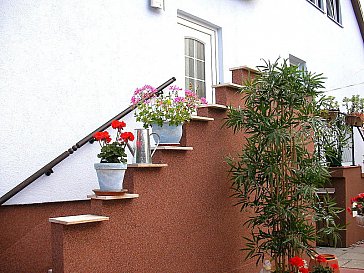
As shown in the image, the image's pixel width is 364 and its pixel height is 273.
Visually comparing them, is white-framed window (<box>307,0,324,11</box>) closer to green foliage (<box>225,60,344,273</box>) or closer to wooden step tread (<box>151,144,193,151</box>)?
green foliage (<box>225,60,344,273</box>)

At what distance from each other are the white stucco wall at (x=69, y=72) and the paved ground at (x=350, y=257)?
3.41 metres

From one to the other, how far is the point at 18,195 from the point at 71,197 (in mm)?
587

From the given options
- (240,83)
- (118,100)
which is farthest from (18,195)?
(240,83)

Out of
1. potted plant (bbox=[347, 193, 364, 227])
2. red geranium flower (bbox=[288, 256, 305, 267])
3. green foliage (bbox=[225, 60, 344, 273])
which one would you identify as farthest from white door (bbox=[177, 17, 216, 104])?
red geranium flower (bbox=[288, 256, 305, 267])

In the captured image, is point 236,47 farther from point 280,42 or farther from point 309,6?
point 309,6

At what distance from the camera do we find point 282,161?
15.6ft

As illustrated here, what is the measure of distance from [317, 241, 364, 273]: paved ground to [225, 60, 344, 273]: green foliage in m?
1.80

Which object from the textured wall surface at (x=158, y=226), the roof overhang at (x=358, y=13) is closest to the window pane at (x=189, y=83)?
the textured wall surface at (x=158, y=226)

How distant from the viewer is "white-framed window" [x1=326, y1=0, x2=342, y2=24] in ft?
38.2

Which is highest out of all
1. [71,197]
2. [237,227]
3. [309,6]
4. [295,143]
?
A: [309,6]

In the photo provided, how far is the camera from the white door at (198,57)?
6.55 meters

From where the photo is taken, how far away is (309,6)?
10.2 m

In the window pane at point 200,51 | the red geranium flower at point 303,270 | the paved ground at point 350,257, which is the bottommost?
the paved ground at point 350,257

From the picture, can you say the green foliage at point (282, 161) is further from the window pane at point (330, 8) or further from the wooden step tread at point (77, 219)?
the window pane at point (330, 8)
